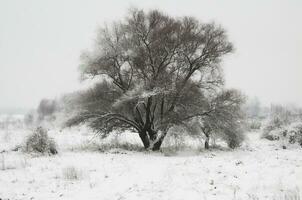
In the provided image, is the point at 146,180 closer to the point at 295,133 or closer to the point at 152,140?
the point at 152,140

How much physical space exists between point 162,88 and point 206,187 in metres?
10.2

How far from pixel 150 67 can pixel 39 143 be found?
340 inches

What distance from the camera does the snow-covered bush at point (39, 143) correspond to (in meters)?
17.9

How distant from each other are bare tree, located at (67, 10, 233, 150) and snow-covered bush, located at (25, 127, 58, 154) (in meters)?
3.10

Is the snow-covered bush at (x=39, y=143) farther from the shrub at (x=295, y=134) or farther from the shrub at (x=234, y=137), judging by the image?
the shrub at (x=295, y=134)

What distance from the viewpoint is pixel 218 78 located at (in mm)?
22891

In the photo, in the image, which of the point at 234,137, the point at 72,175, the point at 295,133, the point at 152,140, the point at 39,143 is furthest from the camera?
the point at 295,133

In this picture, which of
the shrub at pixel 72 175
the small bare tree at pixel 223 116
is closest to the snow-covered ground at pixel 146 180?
the shrub at pixel 72 175

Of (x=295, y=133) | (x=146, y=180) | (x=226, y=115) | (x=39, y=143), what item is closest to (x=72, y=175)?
(x=146, y=180)

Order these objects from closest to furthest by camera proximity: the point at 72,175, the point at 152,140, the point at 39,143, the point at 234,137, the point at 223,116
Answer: the point at 72,175, the point at 39,143, the point at 223,116, the point at 152,140, the point at 234,137

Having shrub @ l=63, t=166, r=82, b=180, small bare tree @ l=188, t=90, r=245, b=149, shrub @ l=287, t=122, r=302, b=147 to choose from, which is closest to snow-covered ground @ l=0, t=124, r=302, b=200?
shrub @ l=63, t=166, r=82, b=180

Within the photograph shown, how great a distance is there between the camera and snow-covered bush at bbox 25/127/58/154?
1791 centimetres

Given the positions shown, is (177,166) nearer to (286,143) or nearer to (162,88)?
(162,88)

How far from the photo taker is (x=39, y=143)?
18.1 meters
